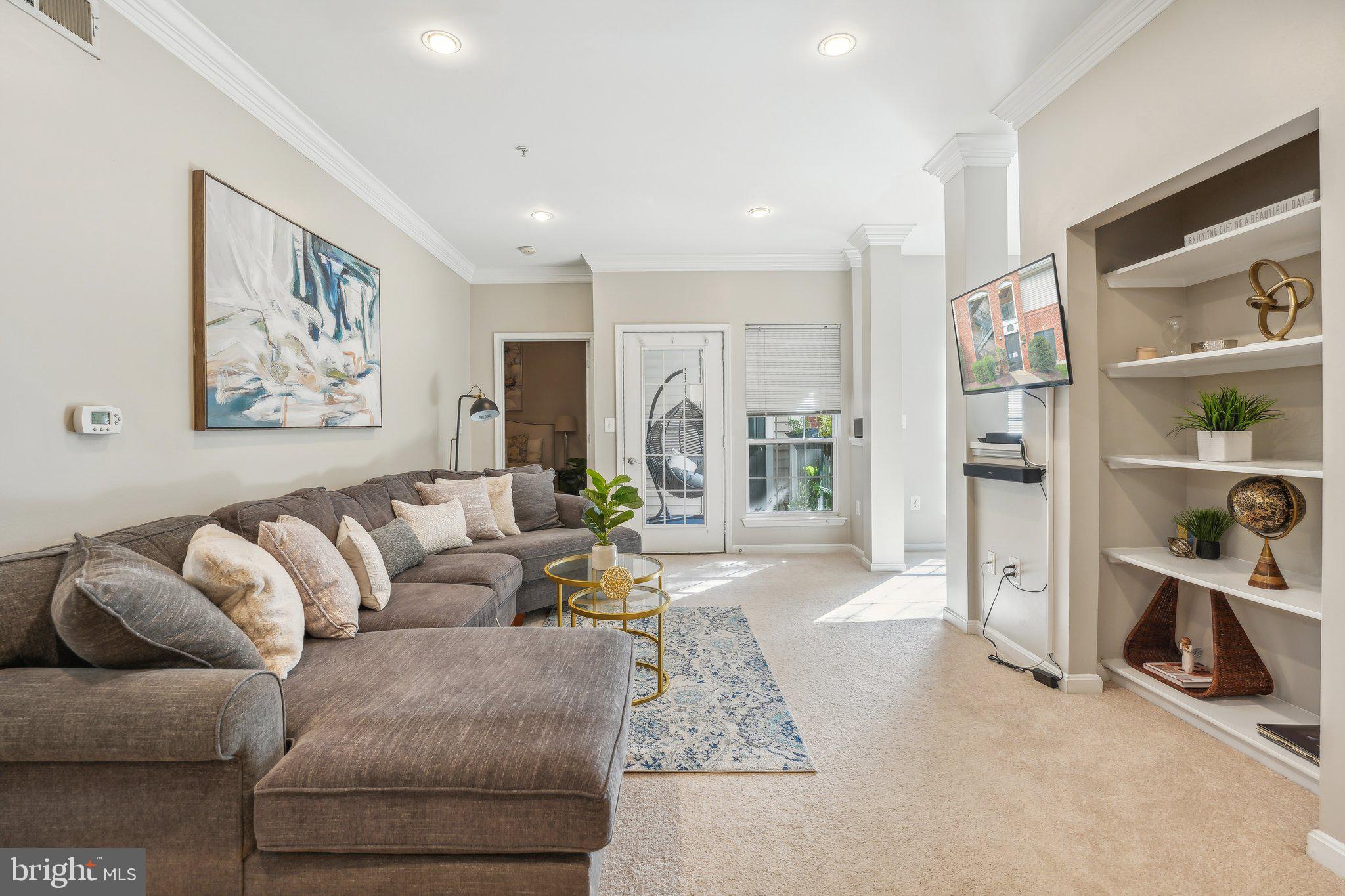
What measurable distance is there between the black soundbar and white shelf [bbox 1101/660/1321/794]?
89 cm

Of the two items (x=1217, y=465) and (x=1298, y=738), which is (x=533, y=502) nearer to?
(x=1217, y=465)

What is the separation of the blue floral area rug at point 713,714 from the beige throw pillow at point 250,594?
1.11 meters

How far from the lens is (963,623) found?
132 inches

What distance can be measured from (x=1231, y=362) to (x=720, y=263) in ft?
12.3

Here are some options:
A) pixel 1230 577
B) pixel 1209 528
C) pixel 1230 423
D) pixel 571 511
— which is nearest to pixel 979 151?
pixel 1230 423

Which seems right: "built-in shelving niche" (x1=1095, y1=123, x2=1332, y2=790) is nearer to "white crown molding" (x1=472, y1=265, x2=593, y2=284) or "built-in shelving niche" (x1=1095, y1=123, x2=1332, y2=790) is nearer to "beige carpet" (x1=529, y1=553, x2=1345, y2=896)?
"beige carpet" (x1=529, y1=553, x2=1345, y2=896)

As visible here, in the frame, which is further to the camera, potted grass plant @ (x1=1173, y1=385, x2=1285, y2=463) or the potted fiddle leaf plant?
the potted fiddle leaf plant

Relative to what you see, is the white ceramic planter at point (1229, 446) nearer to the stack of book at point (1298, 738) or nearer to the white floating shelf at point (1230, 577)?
the white floating shelf at point (1230, 577)

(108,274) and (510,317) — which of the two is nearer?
(108,274)

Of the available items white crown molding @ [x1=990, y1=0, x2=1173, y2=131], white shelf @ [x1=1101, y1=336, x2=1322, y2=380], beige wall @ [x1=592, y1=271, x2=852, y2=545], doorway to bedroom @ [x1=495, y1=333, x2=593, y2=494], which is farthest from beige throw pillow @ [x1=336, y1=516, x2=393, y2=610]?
doorway to bedroom @ [x1=495, y1=333, x2=593, y2=494]

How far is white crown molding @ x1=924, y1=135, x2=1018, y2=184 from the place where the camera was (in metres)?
3.18

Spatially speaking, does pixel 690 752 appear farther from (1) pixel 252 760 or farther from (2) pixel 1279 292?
(2) pixel 1279 292

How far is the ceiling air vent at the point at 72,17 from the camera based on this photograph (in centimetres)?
172

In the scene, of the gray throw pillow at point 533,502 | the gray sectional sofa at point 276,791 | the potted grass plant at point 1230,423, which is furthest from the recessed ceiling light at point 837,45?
the gray throw pillow at point 533,502
